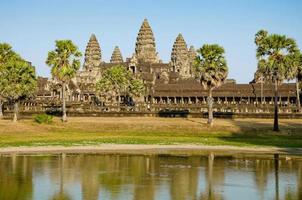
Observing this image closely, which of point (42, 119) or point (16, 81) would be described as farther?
point (16, 81)

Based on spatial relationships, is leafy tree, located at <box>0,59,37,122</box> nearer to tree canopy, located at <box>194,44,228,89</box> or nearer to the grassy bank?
the grassy bank

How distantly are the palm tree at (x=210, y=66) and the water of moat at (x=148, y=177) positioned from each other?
3084cm

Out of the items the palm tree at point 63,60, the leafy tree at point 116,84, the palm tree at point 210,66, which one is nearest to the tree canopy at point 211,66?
the palm tree at point 210,66

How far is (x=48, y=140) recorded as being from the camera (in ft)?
215

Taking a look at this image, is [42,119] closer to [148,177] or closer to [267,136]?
[267,136]

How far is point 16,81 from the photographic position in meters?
88.0

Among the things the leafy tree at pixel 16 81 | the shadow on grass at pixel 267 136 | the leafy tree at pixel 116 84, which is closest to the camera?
the shadow on grass at pixel 267 136

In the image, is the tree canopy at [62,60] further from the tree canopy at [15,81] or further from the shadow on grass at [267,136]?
the shadow on grass at [267,136]

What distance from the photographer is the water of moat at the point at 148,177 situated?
32656 millimetres

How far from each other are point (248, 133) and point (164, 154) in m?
24.9

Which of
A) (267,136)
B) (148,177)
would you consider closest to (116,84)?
(267,136)

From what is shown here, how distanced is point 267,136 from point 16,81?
1562 inches

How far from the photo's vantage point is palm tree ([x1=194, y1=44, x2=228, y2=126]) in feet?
273

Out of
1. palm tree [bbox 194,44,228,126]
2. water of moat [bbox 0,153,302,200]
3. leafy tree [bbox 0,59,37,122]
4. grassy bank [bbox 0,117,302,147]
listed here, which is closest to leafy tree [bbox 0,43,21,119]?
leafy tree [bbox 0,59,37,122]
